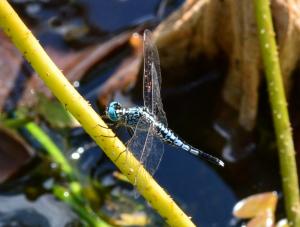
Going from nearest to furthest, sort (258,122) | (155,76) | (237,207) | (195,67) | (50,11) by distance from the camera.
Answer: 1. (155,76)
2. (237,207)
3. (258,122)
4. (195,67)
5. (50,11)

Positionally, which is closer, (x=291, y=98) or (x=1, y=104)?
(x=291, y=98)

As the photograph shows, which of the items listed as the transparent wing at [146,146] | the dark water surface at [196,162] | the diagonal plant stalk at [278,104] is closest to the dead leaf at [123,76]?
the dark water surface at [196,162]

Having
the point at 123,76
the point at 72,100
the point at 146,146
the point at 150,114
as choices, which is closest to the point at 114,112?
the point at 150,114

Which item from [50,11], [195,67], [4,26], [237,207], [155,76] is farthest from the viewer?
[50,11]

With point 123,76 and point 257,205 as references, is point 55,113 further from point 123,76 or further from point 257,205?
point 257,205

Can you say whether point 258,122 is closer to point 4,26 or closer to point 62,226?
point 62,226

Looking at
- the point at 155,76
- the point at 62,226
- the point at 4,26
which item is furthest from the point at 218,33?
the point at 4,26
